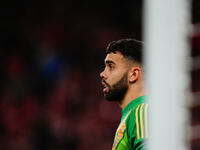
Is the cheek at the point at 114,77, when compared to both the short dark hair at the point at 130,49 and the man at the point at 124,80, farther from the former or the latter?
the short dark hair at the point at 130,49

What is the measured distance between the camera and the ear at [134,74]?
2.51m

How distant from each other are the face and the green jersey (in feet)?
0.29

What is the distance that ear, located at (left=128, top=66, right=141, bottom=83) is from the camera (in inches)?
98.7

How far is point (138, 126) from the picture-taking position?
2.17 meters

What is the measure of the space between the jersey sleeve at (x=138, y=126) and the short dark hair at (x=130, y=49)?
326mm

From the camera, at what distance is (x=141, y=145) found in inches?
82.1

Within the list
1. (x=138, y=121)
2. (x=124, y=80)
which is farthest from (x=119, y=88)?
(x=138, y=121)

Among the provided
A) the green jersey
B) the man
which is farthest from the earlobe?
the green jersey

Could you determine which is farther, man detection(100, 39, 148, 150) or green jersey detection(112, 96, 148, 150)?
man detection(100, 39, 148, 150)

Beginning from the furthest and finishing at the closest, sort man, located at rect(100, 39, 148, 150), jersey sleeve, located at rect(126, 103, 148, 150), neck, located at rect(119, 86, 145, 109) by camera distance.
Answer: neck, located at rect(119, 86, 145, 109) → man, located at rect(100, 39, 148, 150) → jersey sleeve, located at rect(126, 103, 148, 150)

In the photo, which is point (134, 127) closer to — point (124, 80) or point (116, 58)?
point (124, 80)

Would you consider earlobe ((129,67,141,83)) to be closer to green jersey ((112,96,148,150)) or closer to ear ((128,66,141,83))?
→ ear ((128,66,141,83))

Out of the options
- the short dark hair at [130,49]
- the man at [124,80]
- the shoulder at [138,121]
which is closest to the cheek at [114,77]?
the man at [124,80]

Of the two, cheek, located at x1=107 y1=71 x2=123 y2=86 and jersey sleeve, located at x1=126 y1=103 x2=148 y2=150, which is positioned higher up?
cheek, located at x1=107 y1=71 x2=123 y2=86
